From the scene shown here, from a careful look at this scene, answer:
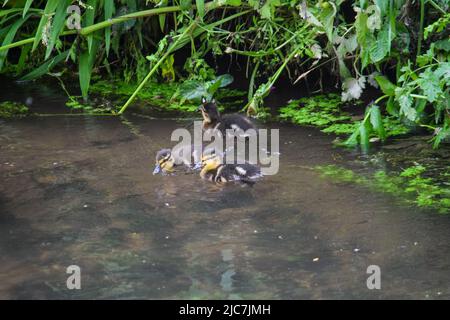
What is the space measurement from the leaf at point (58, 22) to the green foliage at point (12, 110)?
651 millimetres

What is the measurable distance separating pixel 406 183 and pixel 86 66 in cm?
285

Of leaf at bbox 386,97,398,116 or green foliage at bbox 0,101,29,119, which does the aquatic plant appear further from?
green foliage at bbox 0,101,29,119

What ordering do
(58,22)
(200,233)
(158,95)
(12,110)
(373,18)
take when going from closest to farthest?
(200,233), (373,18), (58,22), (12,110), (158,95)

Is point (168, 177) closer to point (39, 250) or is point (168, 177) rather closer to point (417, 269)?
point (39, 250)

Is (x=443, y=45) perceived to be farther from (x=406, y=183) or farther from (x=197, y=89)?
(x=197, y=89)

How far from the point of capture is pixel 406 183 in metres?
4.99

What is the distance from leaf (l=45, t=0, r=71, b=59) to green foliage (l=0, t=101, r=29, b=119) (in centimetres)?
65

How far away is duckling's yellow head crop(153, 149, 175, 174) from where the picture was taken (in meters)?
5.35

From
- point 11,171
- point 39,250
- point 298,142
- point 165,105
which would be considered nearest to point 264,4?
point 298,142

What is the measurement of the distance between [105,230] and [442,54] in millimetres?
2469

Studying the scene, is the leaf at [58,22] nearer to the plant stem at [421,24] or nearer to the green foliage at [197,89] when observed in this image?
the green foliage at [197,89]

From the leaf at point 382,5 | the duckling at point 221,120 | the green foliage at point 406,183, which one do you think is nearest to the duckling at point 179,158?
the duckling at point 221,120

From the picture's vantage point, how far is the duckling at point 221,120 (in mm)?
6016

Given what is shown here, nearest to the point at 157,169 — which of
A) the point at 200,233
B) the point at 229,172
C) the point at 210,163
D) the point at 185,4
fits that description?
the point at 210,163
